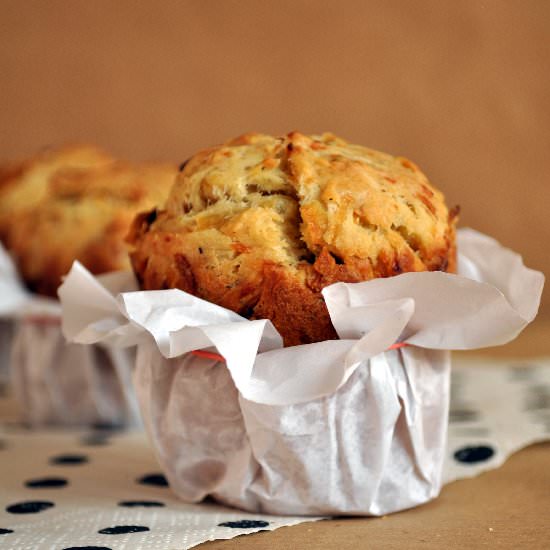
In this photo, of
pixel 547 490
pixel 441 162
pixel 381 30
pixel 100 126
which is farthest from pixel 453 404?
pixel 100 126

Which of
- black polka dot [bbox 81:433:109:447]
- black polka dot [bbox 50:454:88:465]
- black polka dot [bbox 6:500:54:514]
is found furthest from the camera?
black polka dot [bbox 81:433:109:447]

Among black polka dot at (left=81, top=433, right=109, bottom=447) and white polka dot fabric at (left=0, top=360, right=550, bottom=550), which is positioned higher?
white polka dot fabric at (left=0, top=360, right=550, bottom=550)

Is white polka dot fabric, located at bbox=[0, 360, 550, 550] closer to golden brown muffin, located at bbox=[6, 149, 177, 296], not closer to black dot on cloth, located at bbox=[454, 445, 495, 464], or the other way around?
black dot on cloth, located at bbox=[454, 445, 495, 464]

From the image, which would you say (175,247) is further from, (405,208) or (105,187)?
(105,187)

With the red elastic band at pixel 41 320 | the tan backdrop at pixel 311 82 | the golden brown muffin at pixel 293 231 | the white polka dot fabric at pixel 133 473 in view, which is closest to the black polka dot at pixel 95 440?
the white polka dot fabric at pixel 133 473

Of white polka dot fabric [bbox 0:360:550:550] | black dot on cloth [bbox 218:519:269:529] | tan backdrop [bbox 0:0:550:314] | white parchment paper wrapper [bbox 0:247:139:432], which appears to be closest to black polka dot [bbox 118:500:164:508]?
white polka dot fabric [bbox 0:360:550:550]

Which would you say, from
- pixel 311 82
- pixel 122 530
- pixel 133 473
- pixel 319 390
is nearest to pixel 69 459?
pixel 133 473

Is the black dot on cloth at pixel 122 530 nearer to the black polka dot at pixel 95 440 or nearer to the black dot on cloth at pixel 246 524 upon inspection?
the black dot on cloth at pixel 246 524
